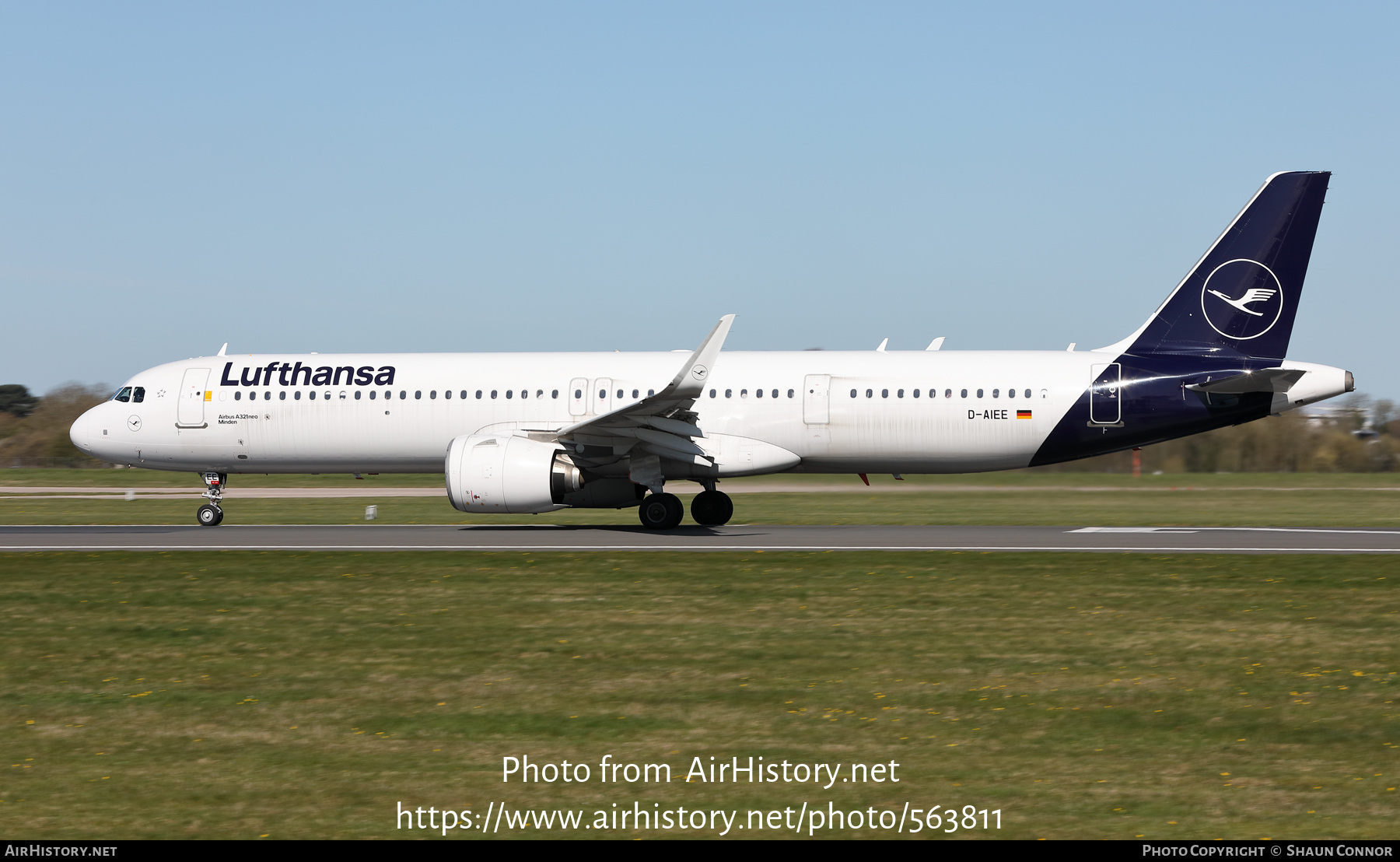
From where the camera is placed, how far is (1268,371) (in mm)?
22438

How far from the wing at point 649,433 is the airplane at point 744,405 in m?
0.04

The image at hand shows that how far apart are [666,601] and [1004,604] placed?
148 inches

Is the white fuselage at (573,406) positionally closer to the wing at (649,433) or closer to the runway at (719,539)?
the wing at (649,433)

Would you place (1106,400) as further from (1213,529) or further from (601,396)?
(601,396)

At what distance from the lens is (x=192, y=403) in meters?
26.5

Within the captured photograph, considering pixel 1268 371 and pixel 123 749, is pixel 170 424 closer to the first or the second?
pixel 123 749

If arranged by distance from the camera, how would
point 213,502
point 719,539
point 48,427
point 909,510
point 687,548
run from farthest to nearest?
point 48,427, point 909,510, point 213,502, point 719,539, point 687,548

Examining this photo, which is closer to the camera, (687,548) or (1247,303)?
(687,548)

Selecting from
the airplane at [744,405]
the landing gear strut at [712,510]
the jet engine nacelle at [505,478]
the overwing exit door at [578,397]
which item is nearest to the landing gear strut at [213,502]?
the airplane at [744,405]

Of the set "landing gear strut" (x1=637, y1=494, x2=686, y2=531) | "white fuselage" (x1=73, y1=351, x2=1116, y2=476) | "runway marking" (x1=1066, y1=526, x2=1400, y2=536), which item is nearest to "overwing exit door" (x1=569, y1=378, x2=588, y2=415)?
"white fuselage" (x1=73, y1=351, x2=1116, y2=476)

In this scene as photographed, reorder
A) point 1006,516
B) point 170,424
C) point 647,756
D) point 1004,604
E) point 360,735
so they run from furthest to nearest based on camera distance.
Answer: point 1006,516, point 170,424, point 1004,604, point 360,735, point 647,756

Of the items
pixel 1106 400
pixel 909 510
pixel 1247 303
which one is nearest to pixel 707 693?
pixel 1106 400

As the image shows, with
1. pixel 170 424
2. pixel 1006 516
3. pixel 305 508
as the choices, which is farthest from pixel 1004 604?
pixel 305 508

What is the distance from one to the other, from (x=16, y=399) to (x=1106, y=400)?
96.4 meters
